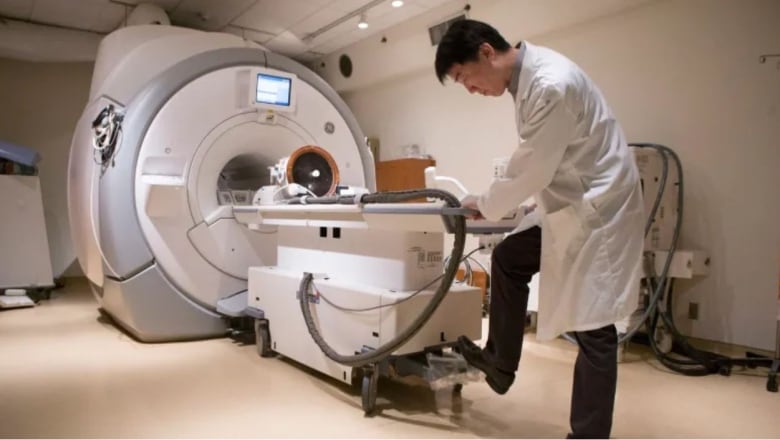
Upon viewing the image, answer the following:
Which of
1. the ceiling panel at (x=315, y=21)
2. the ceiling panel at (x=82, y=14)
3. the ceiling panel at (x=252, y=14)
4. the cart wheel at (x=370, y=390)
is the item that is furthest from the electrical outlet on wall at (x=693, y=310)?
the ceiling panel at (x=82, y=14)

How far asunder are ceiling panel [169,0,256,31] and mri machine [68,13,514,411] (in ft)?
4.20

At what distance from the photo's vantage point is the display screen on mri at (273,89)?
3146mm

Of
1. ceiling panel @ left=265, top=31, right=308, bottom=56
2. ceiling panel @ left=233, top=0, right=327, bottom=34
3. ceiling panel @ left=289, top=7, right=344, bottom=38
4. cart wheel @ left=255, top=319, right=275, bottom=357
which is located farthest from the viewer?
ceiling panel @ left=265, top=31, right=308, bottom=56

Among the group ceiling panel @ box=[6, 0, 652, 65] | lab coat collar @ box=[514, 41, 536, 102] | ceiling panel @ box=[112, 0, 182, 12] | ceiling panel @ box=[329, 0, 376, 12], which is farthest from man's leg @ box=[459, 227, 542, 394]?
ceiling panel @ box=[112, 0, 182, 12]

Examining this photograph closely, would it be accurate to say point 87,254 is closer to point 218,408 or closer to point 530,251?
point 218,408

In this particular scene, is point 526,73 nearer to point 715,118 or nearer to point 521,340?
point 521,340

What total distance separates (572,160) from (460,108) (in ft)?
11.1

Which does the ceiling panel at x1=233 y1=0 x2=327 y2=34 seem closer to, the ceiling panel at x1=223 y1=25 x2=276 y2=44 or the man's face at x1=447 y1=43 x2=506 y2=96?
the ceiling panel at x1=223 y1=25 x2=276 y2=44

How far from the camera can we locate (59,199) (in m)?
5.65

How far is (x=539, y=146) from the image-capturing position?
144cm

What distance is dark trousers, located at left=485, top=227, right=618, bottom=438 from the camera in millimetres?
1502

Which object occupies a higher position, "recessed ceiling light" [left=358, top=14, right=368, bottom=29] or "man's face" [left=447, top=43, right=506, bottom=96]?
"recessed ceiling light" [left=358, top=14, right=368, bottom=29]

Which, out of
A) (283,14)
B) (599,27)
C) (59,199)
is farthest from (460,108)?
(59,199)

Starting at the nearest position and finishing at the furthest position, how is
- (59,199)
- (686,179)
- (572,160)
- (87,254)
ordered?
(572,160), (686,179), (87,254), (59,199)
